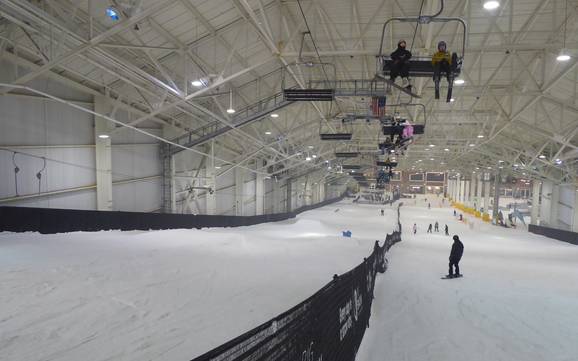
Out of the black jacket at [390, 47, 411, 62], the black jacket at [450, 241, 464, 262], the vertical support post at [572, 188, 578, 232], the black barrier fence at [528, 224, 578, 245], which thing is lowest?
the black barrier fence at [528, 224, 578, 245]

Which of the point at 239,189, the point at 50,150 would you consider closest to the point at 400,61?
the point at 50,150

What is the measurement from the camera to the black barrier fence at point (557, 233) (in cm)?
2439

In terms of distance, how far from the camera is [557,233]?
2708 centimetres

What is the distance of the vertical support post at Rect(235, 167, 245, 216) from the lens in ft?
105

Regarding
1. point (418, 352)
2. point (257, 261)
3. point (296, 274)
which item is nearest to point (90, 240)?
point (257, 261)

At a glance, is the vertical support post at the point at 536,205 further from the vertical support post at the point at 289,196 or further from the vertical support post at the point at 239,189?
the vertical support post at the point at 239,189

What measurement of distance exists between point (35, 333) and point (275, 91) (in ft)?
57.1

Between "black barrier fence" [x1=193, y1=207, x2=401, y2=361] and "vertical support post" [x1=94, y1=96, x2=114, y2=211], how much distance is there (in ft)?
47.4

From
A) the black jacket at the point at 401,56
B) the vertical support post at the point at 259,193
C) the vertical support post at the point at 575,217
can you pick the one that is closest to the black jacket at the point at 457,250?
the black jacket at the point at 401,56

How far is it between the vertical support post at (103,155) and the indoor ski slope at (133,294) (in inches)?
203

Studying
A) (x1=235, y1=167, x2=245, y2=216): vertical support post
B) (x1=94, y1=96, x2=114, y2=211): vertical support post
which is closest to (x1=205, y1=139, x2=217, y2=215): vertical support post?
(x1=235, y1=167, x2=245, y2=216): vertical support post

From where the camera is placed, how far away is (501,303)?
7500 millimetres

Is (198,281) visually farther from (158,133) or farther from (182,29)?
(158,133)

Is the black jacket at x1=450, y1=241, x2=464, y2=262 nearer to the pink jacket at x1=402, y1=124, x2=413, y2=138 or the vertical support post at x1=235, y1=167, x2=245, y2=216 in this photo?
the pink jacket at x1=402, y1=124, x2=413, y2=138
